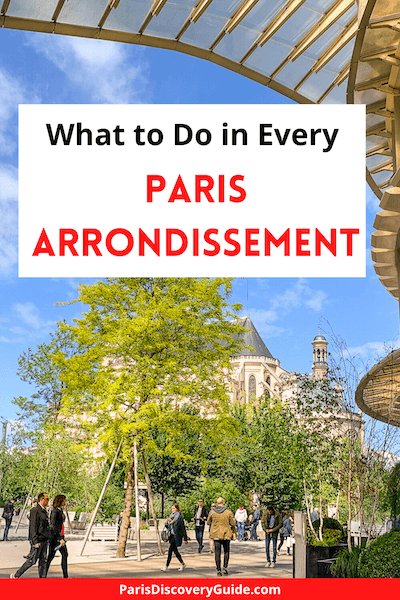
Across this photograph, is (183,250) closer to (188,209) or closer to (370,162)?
(188,209)

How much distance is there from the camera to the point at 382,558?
1250 centimetres

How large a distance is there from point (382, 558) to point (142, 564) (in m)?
9.32

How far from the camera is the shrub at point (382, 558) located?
12.2m

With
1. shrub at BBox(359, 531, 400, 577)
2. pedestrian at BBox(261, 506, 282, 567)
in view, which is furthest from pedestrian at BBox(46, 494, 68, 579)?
pedestrian at BBox(261, 506, 282, 567)

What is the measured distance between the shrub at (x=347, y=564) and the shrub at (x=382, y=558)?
0.20m

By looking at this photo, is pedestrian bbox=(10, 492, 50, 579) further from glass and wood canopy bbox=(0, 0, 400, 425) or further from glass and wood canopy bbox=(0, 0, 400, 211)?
glass and wood canopy bbox=(0, 0, 400, 211)

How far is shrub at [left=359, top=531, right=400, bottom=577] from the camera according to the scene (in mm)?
12227

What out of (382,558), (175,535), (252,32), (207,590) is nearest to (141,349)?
(175,535)

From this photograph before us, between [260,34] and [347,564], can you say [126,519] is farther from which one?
[260,34]

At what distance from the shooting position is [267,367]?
Result: 119 metres

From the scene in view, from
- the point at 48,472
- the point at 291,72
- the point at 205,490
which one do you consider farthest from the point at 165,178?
the point at 205,490

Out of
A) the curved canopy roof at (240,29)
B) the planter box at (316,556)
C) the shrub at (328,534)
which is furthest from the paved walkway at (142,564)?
the curved canopy roof at (240,29)

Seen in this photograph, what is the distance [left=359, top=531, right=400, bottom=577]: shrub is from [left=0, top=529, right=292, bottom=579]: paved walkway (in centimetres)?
463

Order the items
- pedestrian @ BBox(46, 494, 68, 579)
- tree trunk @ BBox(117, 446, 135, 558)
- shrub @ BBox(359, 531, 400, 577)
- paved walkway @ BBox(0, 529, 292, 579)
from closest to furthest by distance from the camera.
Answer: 1. shrub @ BBox(359, 531, 400, 577)
2. pedestrian @ BBox(46, 494, 68, 579)
3. paved walkway @ BBox(0, 529, 292, 579)
4. tree trunk @ BBox(117, 446, 135, 558)
